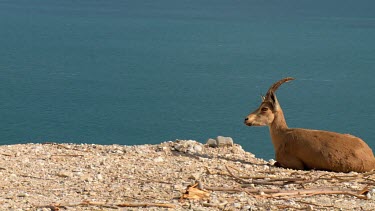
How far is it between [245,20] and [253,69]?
46.4 meters

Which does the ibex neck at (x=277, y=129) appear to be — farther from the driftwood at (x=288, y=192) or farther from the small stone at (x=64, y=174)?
the small stone at (x=64, y=174)

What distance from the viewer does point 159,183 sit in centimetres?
880

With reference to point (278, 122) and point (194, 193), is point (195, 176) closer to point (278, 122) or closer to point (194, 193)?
point (194, 193)

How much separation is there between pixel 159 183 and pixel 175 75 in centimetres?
5387

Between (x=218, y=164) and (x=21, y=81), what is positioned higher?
(x=21, y=81)

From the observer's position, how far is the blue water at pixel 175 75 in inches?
1802

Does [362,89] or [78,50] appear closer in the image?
[362,89]

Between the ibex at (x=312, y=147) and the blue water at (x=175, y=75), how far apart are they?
25136mm

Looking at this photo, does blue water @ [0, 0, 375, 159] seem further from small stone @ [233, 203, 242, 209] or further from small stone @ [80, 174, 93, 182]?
small stone @ [233, 203, 242, 209]

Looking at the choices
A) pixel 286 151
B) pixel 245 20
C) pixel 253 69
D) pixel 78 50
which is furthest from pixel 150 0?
pixel 286 151

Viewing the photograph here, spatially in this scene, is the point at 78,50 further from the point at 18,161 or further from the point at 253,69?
the point at 18,161

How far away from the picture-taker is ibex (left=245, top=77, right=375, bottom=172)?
11.1m

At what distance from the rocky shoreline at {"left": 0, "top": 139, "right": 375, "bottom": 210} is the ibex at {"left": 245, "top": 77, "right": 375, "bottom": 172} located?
2.05ft

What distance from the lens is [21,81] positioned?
5950cm
